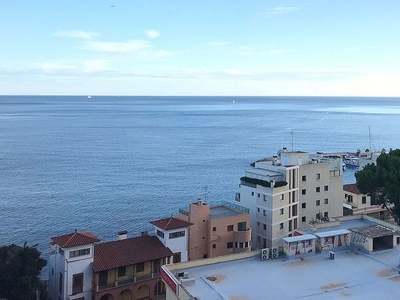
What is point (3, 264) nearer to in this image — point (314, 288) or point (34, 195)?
point (314, 288)

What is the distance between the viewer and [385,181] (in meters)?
44.3

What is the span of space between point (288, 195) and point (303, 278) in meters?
21.5

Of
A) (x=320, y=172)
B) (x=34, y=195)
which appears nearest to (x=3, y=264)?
(x=320, y=172)

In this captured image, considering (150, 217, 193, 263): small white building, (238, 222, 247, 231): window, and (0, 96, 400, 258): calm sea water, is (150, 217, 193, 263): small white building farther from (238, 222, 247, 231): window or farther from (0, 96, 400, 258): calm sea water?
(0, 96, 400, 258): calm sea water

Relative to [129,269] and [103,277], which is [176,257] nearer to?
[129,269]

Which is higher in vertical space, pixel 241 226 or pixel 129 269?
pixel 241 226

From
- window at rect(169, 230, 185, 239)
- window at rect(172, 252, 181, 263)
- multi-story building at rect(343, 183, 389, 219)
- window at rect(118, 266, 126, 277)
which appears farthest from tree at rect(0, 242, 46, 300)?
multi-story building at rect(343, 183, 389, 219)

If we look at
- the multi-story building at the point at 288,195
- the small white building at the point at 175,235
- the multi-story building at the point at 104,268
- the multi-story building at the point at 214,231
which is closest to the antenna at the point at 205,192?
the multi-story building at the point at 288,195

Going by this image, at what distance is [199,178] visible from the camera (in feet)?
320

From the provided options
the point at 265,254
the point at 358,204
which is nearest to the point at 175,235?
the point at 265,254

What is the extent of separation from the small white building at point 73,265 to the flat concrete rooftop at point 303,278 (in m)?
10.1

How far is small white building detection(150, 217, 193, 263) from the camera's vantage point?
39.2 meters

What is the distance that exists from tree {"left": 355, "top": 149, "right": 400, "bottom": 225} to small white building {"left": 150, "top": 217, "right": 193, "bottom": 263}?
19089 millimetres

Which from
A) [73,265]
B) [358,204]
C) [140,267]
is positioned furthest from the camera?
[358,204]
